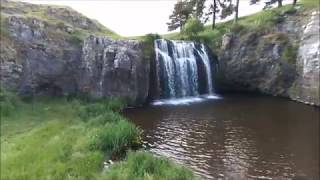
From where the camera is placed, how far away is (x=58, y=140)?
67.5ft

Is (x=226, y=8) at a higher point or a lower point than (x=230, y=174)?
higher

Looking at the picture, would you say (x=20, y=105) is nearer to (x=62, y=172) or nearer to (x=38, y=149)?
(x=38, y=149)

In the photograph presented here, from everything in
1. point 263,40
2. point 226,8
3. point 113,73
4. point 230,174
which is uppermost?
point 226,8

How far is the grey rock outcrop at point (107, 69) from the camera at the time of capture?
119 feet

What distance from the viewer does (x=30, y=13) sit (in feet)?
125

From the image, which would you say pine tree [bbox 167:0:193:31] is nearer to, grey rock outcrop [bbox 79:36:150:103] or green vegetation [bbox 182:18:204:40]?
green vegetation [bbox 182:18:204:40]

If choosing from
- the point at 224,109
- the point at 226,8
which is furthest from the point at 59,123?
the point at 226,8

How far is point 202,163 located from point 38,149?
7960 mm

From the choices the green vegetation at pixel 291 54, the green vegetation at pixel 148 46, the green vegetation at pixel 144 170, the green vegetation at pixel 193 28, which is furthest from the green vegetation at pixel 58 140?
the green vegetation at pixel 193 28

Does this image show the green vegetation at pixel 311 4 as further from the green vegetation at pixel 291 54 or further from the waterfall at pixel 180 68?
the waterfall at pixel 180 68

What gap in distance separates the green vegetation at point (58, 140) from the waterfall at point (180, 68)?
1262cm

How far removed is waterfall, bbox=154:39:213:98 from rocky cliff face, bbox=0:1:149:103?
10.3ft

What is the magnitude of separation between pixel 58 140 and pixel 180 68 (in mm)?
23524

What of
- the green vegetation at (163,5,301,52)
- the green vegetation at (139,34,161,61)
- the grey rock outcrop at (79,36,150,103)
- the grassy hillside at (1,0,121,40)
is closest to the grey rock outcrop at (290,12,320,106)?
the green vegetation at (163,5,301,52)
